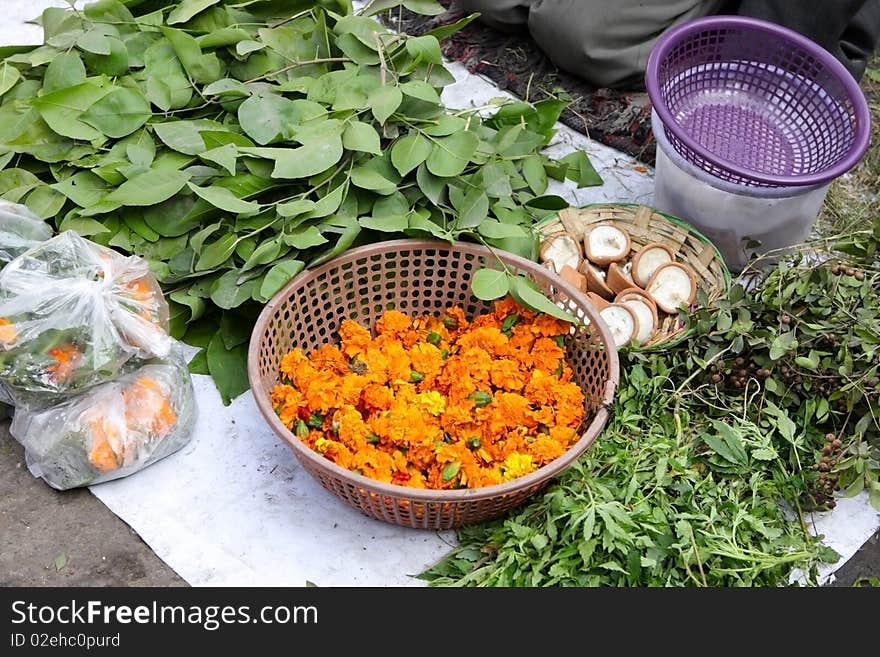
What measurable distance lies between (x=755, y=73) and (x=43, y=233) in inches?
73.0

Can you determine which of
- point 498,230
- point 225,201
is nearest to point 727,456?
point 498,230

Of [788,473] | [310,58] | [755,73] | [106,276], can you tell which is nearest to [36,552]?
[106,276]

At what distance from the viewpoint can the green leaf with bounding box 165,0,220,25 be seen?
2.43 m

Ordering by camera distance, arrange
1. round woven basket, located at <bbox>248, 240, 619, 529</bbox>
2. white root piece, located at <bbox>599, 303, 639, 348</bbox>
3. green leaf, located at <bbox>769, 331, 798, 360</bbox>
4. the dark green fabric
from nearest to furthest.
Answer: round woven basket, located at <bbox>248, 240, 619, 529</bbox> < green leaf, located at <bbox>769, 331, 798, 360</bbox> < white root piece, located at <bbox>599, 303, 639, 348</bbox> < the dark green fabric

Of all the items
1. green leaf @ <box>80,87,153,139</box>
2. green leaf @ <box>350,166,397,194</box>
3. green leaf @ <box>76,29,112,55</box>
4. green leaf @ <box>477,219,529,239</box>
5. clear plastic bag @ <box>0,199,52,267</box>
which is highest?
green leaf @ <box>76,29,112,55</box>

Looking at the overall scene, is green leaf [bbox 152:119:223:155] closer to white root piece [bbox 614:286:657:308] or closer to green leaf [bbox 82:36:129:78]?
green leaf [bbox 82:36:129:78]

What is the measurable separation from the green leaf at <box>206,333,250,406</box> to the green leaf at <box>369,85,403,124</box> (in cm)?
61

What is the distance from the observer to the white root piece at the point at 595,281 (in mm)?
2314

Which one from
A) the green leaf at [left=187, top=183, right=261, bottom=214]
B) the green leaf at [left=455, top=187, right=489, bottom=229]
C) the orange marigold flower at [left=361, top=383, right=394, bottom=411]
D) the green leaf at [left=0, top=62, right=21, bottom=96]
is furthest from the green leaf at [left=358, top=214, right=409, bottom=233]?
the green leaf at [left=0, top=62, right=21, bottom=96]

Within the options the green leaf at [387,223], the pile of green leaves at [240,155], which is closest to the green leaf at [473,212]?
the pile of green leaves at [240,155]

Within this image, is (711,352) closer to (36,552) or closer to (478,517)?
(478,517)

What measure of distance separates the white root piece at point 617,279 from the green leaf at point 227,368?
89 cm

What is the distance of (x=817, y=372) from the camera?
2.00 meters

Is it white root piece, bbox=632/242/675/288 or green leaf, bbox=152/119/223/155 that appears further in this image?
white root piece, bbox=632/242/675/288
